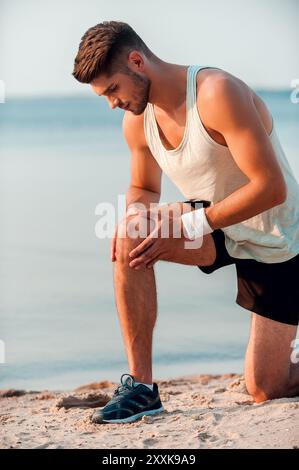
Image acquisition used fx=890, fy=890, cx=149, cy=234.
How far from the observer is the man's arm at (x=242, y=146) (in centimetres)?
287

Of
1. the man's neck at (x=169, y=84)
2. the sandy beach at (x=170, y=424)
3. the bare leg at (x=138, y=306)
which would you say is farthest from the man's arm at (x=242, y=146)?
the sandy beach at (x=170, y=424)

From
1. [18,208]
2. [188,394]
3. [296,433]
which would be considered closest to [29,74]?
[18,208]

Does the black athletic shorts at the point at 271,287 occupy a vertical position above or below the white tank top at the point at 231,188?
below

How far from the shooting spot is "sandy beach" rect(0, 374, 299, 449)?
275cm

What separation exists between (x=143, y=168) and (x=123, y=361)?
1.24m

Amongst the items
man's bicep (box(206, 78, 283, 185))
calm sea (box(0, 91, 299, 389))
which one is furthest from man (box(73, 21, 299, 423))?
calm sea (box(0, 91, 299, 389))

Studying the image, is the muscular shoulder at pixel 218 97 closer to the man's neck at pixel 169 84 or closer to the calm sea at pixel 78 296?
the man's neck at pixel 169 84

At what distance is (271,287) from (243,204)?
1.62ft

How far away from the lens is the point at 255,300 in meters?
3.32

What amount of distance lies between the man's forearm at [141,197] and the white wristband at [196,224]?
0.36 metres

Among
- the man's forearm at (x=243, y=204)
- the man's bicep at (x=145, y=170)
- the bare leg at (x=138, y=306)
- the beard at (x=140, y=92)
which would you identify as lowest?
the bare leg at (x=138, y=306)

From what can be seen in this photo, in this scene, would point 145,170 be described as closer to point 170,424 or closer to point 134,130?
point 134,130

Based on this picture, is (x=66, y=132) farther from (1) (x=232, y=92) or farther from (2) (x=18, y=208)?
(1) (x=232, y=92)
